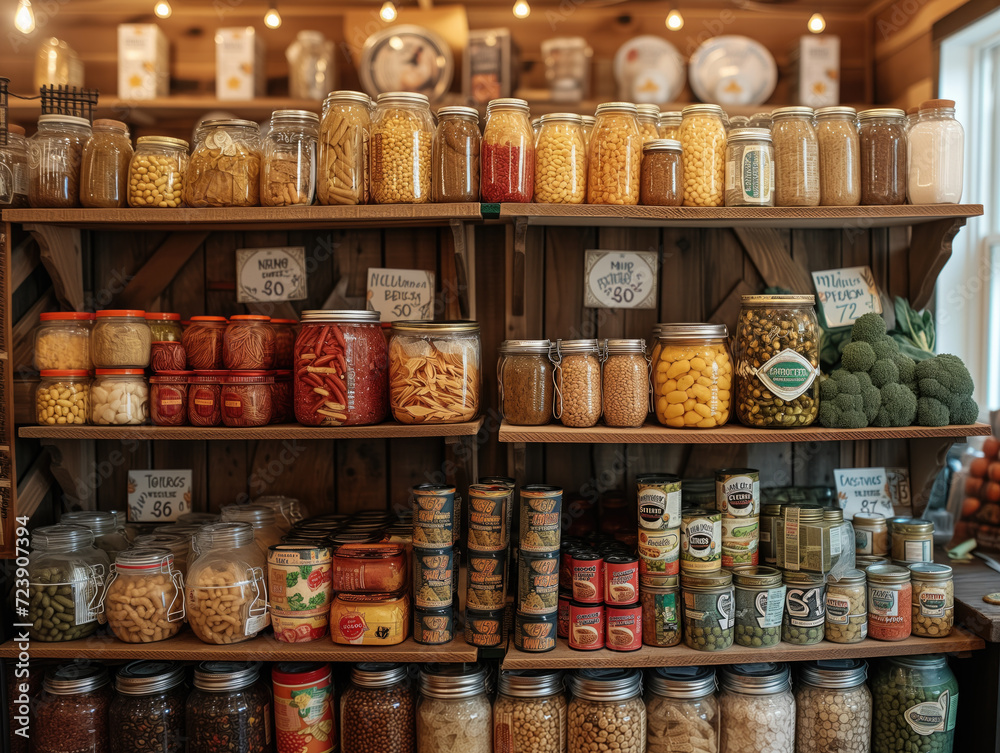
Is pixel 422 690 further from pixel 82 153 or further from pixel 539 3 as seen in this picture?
pixel 539 3

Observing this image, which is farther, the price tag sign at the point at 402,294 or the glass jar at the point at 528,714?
the price tag sign at the point at 402,294

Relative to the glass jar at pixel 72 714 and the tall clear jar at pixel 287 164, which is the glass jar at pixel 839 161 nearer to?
the tall clear jar at pixel 287 164

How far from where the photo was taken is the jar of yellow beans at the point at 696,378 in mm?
1609

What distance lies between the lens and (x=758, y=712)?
1590 mm

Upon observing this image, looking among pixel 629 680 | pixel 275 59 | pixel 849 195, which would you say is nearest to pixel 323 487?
pixel 629 680

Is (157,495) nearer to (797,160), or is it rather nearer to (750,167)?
(750,167)

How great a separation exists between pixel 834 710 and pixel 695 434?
68 centimetres

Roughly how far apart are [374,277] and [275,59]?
60.5 inches

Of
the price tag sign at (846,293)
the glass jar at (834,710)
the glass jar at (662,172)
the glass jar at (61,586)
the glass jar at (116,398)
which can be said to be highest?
the glass jar at (662,172)

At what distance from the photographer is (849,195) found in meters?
1.62

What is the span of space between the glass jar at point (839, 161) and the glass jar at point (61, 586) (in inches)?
72.0

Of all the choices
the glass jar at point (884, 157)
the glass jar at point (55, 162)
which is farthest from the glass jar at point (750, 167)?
the glass jar at point (55, 162)

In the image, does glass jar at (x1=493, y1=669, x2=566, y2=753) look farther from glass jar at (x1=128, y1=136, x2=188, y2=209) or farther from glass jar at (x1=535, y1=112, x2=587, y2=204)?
glass jar at (x1=128, y1=136, x2=188, y2=209)

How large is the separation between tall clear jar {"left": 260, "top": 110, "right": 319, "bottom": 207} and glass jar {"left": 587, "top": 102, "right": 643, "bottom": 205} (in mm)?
616
